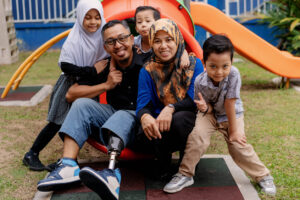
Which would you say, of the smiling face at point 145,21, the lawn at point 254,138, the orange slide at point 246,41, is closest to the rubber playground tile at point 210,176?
the lawn at point 254,138

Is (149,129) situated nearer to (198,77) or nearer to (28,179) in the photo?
(198,77)

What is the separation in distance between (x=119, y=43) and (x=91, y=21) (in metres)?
0.39

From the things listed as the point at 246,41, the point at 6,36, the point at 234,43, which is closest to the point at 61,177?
the point at 234,43

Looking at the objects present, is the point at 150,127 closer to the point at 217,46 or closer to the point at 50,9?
the point at 217,46

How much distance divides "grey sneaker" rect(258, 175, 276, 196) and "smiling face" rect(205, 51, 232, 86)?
2.39 ft

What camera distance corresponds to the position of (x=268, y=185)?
2.64 metres

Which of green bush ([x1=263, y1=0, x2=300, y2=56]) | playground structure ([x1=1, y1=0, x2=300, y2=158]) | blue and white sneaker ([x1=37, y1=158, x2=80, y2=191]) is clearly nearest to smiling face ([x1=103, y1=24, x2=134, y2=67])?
blue and white sneaker ([x1=37, y1=158, x2=80, y2=191])

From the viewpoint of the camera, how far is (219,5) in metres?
8.98

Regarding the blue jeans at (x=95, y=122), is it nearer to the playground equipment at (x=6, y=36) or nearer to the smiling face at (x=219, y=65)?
the smiling face at (x=219, y=65)

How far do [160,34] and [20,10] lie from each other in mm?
9054

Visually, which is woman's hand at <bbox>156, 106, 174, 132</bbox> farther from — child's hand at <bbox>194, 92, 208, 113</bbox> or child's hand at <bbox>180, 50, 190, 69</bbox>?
child's hand at <bbox>180, 50, 190, 69</bbox>

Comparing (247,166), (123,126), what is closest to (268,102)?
(247,166)

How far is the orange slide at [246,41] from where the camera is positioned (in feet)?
16.9

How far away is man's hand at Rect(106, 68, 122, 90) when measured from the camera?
297 cm
